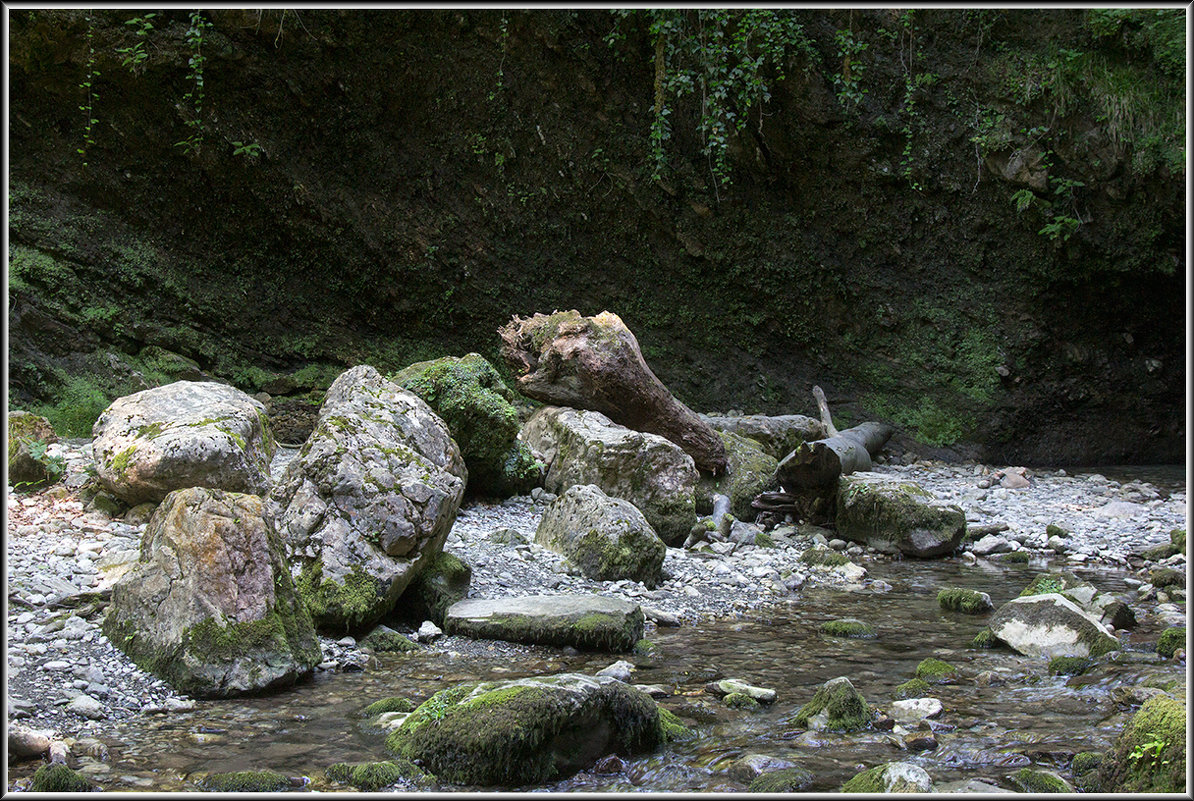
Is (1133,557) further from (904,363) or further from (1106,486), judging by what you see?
(904,363)

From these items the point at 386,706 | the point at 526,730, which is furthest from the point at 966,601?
the point at 386,706

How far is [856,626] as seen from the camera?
4473 mm

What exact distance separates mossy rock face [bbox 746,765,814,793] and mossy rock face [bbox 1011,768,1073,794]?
66 cm

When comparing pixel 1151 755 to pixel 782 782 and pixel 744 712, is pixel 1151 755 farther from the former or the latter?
pixel 744 712

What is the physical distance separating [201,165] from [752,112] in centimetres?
780

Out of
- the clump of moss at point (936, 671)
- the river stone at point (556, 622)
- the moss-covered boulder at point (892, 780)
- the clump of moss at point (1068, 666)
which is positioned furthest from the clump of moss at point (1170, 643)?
the river stone at point (556, 622)

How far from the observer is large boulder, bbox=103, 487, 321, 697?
3.21m

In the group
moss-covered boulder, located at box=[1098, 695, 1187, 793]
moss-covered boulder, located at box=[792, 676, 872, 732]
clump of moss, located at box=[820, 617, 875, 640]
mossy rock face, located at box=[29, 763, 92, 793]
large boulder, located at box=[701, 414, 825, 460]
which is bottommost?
clump of moss, located at box=[820, 617, 875, 640]

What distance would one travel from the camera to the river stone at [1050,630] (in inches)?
153

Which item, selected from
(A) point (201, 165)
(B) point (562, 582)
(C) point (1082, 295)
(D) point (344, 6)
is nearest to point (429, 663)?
(B) point (562, 582)

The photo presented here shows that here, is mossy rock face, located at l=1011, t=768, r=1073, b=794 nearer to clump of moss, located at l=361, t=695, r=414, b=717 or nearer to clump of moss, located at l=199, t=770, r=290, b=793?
clump of moss, located at l=361, t=695, r=414, b=717

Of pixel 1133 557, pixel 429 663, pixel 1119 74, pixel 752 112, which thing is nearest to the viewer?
pixel 429 663

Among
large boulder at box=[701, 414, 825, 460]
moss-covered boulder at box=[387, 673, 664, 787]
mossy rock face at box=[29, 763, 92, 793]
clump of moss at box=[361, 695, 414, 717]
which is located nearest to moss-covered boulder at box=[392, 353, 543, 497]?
large boulder at box=[701, 414, 825, 460]

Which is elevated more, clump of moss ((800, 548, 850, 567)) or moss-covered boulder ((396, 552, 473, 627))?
moss-covered boulder ((396, 552, 473, 627))
